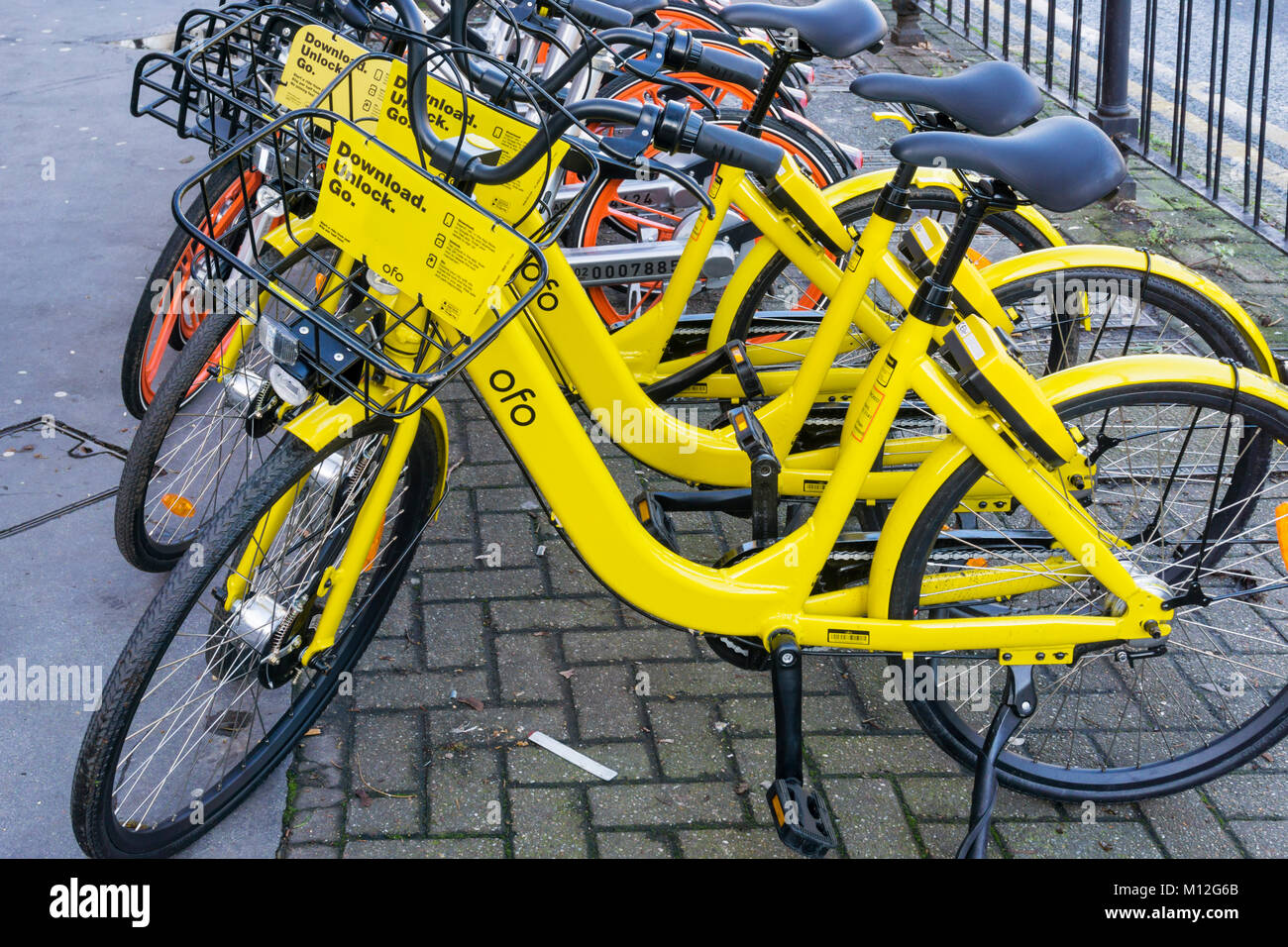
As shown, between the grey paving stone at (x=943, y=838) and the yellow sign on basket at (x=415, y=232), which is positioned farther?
the grey paving stone at (x=943, y=838)

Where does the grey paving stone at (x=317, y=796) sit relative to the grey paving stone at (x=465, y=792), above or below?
below

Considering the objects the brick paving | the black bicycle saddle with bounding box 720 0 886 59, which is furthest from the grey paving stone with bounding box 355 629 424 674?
the black bicycle saddle with bounding box 720 0 886 59

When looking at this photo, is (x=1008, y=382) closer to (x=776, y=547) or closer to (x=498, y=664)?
(x=776, y=547)

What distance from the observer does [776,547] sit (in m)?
2.83

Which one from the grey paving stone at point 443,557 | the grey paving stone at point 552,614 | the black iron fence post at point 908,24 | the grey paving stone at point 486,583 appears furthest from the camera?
the black iron fence post at point 908,24

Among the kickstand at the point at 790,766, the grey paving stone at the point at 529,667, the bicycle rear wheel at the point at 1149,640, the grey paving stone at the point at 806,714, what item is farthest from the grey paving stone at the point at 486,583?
the bicycle rear wheel at the point at 1149,640

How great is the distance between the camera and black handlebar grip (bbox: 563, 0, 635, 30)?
3.16m

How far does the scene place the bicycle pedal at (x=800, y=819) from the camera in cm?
263

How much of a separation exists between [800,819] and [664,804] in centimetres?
38

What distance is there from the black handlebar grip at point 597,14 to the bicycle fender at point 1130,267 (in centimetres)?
113

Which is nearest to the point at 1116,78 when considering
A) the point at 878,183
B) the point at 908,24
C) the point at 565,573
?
the point at 908,24

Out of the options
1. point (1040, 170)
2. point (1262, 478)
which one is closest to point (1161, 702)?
point (1262, 478)

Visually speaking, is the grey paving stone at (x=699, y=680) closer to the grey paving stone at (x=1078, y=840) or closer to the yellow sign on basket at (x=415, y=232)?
the grey paving stone at (x=1078, y=840)

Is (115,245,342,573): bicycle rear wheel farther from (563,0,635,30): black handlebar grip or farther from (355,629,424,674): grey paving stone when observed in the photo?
(563,0,635,30): black handlebar grip
